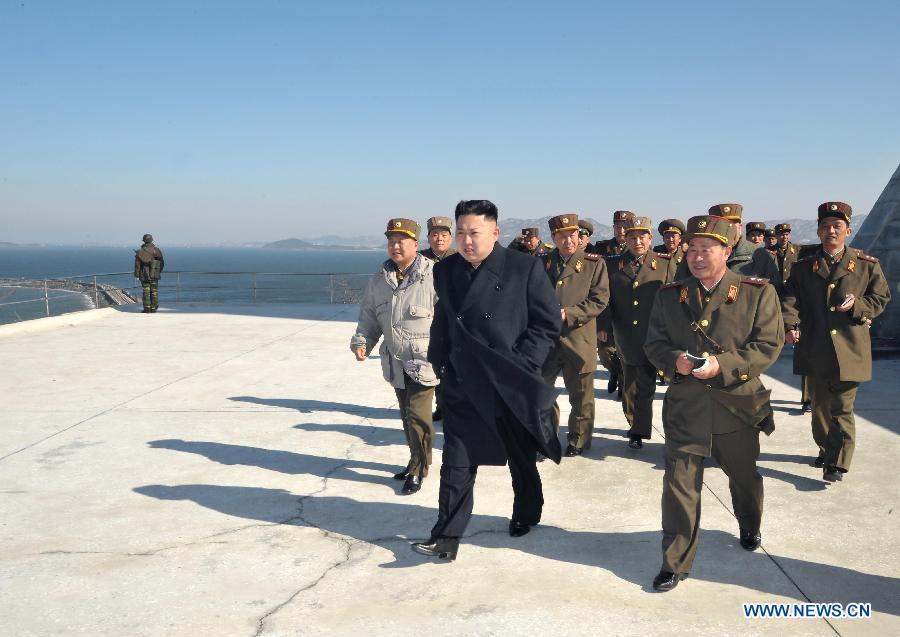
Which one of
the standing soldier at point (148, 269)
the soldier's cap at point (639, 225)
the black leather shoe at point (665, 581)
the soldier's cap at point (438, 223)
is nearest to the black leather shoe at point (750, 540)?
the black leather shoe at point (665, 581)

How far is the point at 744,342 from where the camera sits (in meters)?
3.66

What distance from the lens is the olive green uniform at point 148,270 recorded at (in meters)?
16.4

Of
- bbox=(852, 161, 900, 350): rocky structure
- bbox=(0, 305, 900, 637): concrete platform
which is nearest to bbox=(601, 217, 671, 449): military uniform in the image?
bbox=(0, 305, 900, 637): concrete platform

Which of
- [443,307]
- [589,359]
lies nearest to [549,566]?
[443,307]

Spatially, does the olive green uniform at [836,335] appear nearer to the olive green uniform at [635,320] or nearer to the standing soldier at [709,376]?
the olive green uniform at [635,320]

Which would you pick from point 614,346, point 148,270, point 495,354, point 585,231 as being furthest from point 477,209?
point 148,270

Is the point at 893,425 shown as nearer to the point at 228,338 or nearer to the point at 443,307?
the point at 443,307

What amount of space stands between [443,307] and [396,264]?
1289 millimetres

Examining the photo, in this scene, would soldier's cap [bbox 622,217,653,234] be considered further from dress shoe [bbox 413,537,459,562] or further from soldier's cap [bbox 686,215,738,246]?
dress shoe [bbox 413,537,459,562]

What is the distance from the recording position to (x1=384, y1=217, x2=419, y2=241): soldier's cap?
5195 millimetres

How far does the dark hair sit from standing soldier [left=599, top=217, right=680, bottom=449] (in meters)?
2.54

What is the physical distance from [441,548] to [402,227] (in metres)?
2.32

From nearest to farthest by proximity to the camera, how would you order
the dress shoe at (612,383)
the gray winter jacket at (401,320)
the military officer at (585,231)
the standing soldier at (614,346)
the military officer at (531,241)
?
the gray winter jacket at (401,320) < the military officer at (585,231) < the standing soldier at (614,346) < the dress shoe at (612,383) < the military officer at (531,241)

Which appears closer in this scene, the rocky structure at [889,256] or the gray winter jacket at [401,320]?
the gray winter jacket at [401,320]
